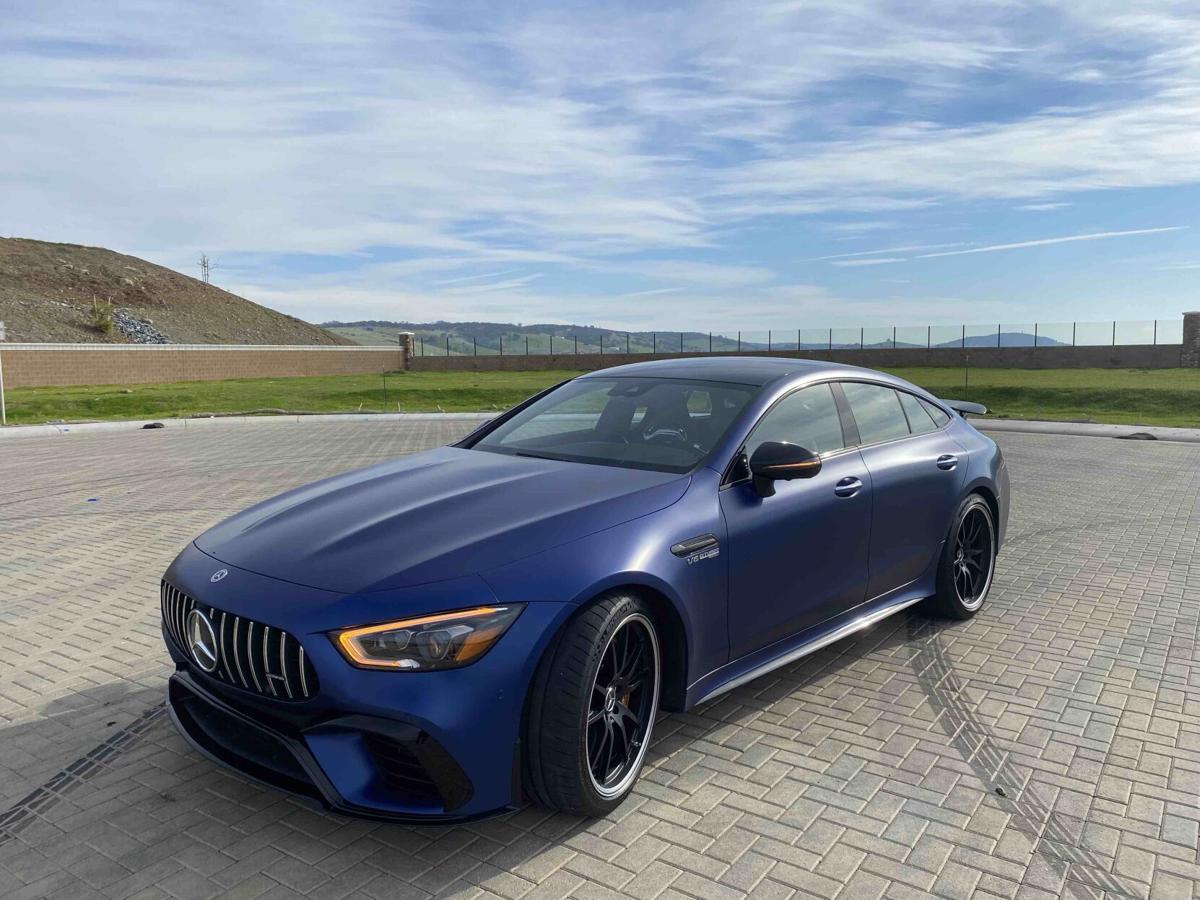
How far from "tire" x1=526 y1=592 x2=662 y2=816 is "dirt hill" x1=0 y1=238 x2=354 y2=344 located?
205 ft

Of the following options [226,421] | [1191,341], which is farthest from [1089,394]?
[226,421]

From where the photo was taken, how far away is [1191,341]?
146 feet

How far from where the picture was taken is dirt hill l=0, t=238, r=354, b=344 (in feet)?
205

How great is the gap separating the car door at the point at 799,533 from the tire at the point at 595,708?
0.54 metres

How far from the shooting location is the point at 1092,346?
159ft

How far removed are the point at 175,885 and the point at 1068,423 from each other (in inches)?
850

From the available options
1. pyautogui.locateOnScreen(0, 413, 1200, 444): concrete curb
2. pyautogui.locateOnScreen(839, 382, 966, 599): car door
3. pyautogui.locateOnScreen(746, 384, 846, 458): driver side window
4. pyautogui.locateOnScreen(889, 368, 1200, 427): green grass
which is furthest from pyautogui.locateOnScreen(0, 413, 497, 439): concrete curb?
pyautogui.locateOnScreen(746, 384, 846, 458): driver side window

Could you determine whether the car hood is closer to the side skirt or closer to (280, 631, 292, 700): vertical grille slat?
(280, 631, 292, 700): vertical grille slat

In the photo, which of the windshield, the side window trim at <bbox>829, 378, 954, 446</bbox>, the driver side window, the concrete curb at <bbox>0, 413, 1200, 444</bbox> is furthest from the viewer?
the concrete curb at <bbox>0, 413, 1200, 444</bbox>

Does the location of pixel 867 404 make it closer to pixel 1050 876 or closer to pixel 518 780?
pixel 1050 876

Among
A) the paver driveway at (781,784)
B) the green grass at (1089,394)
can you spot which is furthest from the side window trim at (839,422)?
the green grass at (1089,394)

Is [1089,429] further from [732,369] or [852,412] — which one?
[732,369]

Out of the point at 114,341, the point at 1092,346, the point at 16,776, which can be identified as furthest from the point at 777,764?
the point at 114,341

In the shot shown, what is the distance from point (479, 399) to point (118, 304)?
53.0 m
